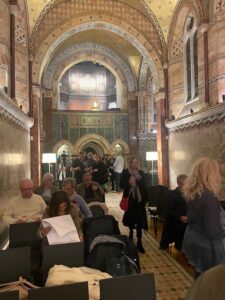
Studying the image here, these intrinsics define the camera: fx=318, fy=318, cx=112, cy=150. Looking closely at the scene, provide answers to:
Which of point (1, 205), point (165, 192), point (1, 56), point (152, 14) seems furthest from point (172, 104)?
point (1, 205)

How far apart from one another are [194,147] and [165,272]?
6.11 metres

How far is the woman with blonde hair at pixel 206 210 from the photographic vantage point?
115 inches

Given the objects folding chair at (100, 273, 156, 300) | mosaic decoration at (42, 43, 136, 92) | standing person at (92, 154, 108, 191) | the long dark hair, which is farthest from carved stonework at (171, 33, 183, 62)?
folding chair at (100, 273, 156, 300)

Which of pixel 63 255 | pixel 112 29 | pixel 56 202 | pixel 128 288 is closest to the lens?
pixel 128 288

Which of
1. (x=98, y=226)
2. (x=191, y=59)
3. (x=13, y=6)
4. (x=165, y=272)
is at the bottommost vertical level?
(x=165, y=272)

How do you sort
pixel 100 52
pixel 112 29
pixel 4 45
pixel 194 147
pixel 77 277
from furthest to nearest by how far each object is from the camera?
pixel 100 52, pixel 112 29, pixel 194 147, pixel 4 45, pixel 77 277

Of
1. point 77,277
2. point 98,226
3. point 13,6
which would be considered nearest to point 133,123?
point 13,6

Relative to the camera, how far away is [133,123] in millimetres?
19172

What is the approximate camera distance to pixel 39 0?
11430mm

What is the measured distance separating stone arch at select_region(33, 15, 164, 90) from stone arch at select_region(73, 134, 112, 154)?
682 centimetres

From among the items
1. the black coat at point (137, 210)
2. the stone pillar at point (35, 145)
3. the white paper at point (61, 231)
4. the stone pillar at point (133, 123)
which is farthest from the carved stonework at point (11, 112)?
the stone pillar at point (133, 123)

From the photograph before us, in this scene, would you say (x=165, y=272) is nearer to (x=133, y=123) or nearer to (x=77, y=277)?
(x=77, y=277)

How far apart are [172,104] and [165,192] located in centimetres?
569

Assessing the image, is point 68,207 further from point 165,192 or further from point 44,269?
point 165,192
